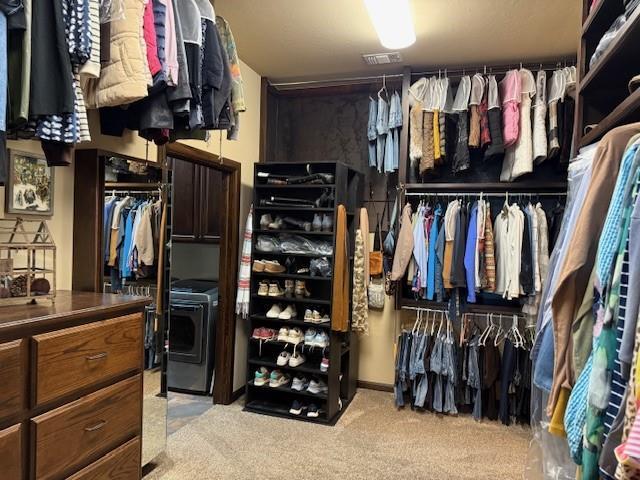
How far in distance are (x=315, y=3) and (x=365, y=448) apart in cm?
269

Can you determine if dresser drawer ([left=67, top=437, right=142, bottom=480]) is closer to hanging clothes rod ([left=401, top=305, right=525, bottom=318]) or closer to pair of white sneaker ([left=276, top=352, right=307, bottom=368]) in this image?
pair of white sneaker ([left=276, top=352, right=307, bottom=368])

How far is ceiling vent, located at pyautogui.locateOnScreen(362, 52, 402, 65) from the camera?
324 cm

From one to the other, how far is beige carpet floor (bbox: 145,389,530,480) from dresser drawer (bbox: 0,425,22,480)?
3.81 feet

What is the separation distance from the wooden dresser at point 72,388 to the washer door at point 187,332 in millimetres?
1680

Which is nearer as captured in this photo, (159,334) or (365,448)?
(159,334)

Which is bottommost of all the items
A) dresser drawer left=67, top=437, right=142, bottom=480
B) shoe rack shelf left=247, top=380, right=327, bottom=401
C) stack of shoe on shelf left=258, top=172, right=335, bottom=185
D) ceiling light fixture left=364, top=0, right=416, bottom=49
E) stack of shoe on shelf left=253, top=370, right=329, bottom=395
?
shoe rack shelf left=247, top=380, right=327, bottom=401

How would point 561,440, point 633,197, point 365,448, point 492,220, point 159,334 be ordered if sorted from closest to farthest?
point 633,197 → point 561,440 → point 159,334 → point 365,448 → point 492,220

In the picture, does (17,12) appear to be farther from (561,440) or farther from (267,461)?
(267,461)

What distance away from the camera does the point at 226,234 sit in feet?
11.3

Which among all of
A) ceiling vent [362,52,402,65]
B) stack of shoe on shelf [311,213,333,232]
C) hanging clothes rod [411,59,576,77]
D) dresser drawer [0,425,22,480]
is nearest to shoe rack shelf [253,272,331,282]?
stack of shoe on shelf [311,213,333,232]

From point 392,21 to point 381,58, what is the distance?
2.59ft

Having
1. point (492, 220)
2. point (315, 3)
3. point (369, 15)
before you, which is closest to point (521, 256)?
point (492, 220)

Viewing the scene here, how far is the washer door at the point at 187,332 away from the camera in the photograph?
11.9 feet

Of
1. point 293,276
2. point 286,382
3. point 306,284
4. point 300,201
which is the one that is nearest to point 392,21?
point 300,201
